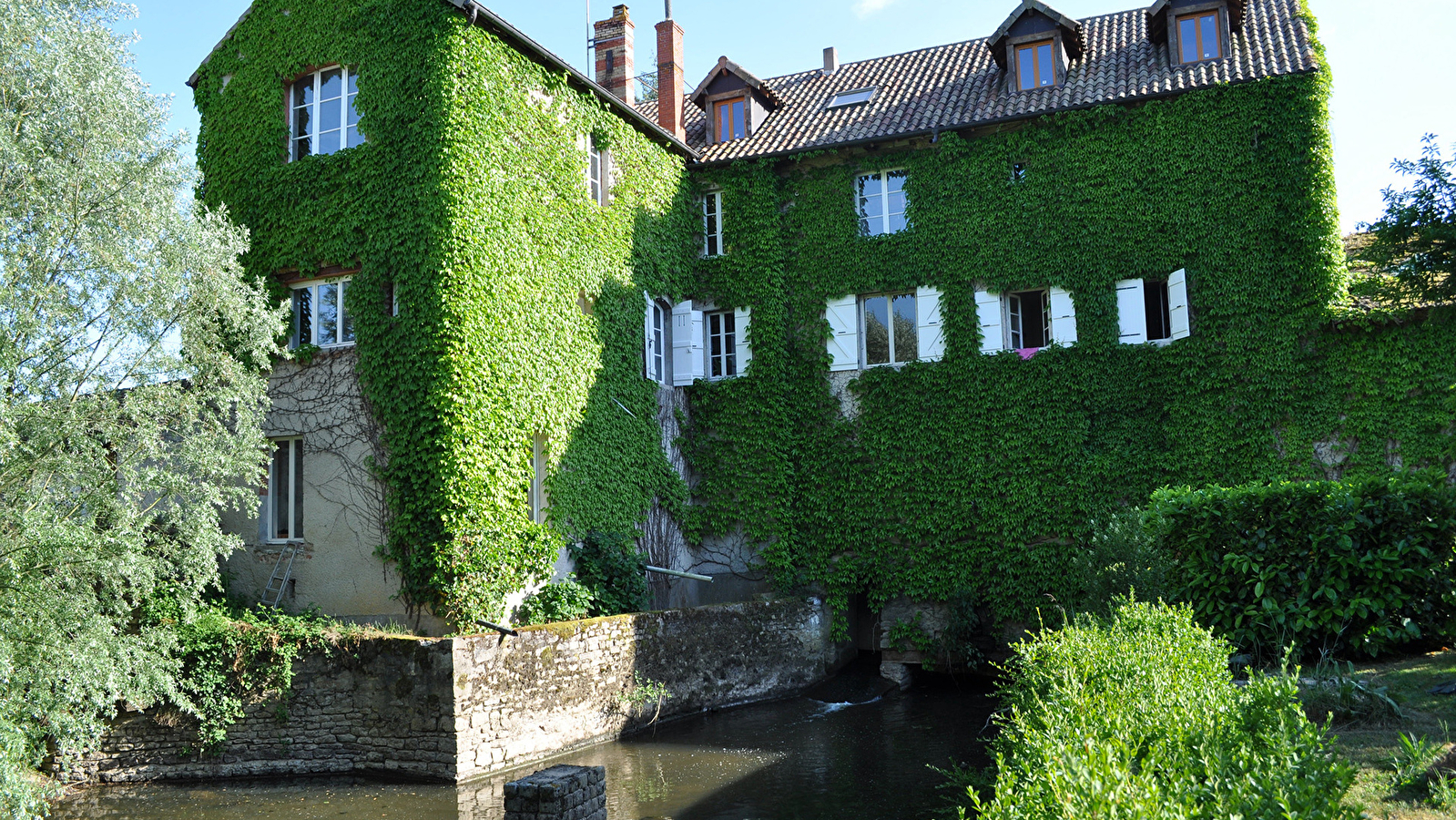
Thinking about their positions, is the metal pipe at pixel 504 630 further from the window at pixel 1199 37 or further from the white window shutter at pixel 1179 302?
the window at pixel 1199 37

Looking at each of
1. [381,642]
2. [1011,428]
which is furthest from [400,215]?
[1011,428]

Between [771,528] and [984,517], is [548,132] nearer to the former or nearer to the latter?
[771,528]

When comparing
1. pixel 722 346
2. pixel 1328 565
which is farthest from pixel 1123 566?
pixel 722 346

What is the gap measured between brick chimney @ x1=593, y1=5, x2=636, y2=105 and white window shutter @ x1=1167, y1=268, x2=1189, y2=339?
11.1 meters

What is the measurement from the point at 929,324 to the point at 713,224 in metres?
4.92

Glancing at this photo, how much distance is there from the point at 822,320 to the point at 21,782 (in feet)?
46.6

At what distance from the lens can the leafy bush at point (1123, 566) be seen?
1170 cm

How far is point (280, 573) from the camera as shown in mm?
14523

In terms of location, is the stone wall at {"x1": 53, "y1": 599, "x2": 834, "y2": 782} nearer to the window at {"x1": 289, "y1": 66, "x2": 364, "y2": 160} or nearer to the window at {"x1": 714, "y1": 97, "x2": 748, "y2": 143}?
the window at {"x1": 289, "y1": 66, "x2": 364, "y2": 160}

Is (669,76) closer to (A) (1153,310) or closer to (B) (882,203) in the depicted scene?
(B) (882,203)

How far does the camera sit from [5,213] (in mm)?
11266

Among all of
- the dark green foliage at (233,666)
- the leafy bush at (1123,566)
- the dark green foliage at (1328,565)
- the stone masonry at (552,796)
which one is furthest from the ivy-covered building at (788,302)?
the dark green foliage at (1328,565)

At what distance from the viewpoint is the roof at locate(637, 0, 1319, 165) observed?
715 inches

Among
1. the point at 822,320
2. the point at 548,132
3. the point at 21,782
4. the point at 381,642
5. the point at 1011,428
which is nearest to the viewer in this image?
the point at 21,782
